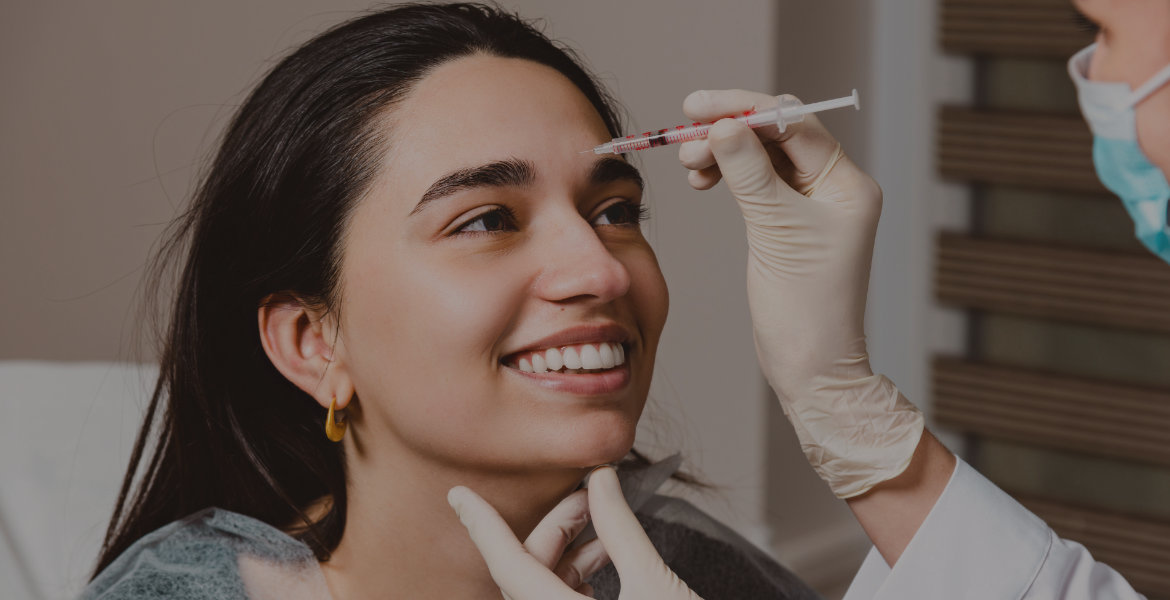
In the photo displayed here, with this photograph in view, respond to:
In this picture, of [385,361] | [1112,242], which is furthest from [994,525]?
[1112,242]

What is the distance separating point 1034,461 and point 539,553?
1.98 meters

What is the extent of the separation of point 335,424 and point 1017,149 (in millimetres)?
1860

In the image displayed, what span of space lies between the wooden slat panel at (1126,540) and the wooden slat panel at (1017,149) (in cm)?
73

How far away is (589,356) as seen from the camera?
1.17 meters

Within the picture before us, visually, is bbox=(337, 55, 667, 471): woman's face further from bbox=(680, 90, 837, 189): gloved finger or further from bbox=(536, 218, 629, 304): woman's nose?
bbox=(680, 90, 837, 189): gloved finger

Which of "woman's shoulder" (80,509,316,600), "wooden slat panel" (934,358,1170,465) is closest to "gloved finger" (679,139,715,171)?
"woman's shoulder" (80,509,316,600)

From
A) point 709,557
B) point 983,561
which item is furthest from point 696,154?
point 709,557

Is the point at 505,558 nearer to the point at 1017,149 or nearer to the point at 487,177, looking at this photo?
the point at 487,177

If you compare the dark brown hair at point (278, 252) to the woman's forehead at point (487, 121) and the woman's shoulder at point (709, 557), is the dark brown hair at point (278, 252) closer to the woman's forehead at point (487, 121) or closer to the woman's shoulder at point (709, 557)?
the woman's forehead at point (487, 121)

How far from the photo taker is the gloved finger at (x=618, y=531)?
1092 mm

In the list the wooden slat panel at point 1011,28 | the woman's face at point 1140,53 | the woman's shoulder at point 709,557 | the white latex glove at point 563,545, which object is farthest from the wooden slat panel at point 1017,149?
the woman's face at point 1140,53

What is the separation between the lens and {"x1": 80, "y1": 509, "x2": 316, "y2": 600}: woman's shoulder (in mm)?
1307

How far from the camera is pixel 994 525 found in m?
1.18

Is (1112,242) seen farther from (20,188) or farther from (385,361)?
(20,188)
